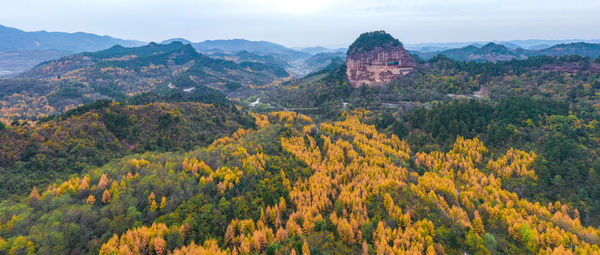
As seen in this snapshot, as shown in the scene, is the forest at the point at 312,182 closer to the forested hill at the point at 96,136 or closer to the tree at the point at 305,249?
the tree at the point at 305,249

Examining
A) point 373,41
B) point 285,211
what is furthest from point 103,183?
point 373,41

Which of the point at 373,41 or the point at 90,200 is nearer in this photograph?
the point at 90,200

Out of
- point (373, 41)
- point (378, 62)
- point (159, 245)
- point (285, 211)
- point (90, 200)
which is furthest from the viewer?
point (373, 41)

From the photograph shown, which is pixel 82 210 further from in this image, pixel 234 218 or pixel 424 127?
pixel 424 127

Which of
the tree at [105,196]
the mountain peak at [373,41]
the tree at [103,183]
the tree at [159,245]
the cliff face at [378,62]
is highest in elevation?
the mountain peak at [373,41]

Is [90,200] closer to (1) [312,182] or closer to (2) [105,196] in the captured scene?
(2) [105,196]

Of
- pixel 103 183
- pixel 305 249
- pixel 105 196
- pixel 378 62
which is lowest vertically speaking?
pixel 305 249

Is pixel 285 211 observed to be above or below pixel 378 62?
below

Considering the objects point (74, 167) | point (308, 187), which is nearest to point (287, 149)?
point (308, 187)

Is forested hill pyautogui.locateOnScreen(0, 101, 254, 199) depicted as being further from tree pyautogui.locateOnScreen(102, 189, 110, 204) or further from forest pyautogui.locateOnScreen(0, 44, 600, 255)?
tree pyautogui.locateOnScreen(102, 189, 110, 204)

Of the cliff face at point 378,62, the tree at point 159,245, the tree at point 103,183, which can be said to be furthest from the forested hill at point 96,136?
the cliff face at point 378,62
